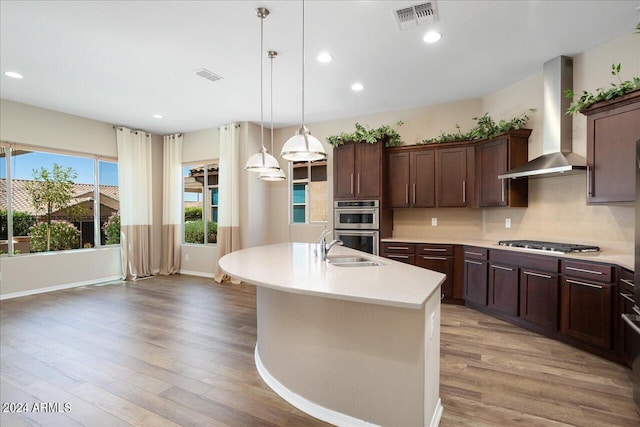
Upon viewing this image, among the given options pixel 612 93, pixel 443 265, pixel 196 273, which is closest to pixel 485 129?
pixel 612 93

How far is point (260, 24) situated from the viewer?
2.92 meters

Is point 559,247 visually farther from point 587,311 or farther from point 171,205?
point 171,205

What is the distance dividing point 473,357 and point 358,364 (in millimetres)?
1573

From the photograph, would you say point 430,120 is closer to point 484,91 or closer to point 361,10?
point 484,91


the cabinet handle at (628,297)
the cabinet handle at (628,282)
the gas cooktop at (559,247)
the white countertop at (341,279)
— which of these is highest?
the gas cooktop at (559,247)

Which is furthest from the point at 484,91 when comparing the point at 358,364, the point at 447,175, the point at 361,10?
the point at 358,364

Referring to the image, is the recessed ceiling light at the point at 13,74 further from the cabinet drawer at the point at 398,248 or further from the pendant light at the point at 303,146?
the cabinet drawer at the point at 398,248

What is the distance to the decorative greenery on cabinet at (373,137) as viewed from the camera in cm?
495

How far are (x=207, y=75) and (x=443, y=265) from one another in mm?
4023

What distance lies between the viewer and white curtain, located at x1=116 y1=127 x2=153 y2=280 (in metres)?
6.18

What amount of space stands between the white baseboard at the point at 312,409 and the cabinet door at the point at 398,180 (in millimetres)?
3397

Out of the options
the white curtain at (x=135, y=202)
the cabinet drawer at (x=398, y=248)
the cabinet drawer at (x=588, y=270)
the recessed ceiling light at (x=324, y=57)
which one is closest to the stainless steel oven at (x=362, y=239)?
the cabinet drawer at (x=398, y=248)

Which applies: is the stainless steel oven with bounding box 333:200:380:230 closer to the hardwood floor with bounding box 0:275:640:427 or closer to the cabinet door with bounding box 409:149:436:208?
the cabinet door with bounding box 409:149:436:208

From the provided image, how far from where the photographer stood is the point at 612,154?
2924mm
